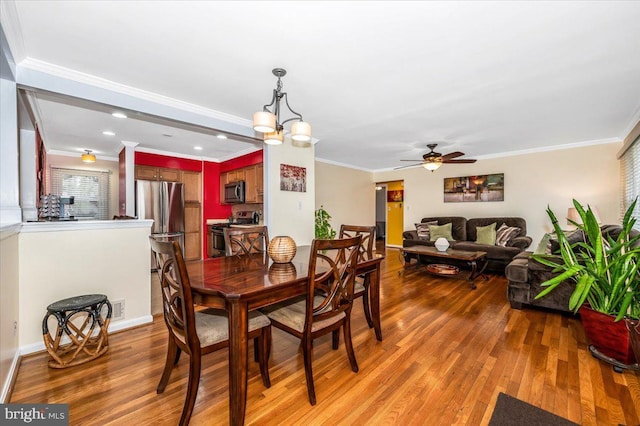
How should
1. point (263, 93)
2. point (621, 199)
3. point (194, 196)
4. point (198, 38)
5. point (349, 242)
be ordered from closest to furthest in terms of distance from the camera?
point (349, 242)
point (198, 38)
point (263, 93)
point (621, 199)
point (194, 196)

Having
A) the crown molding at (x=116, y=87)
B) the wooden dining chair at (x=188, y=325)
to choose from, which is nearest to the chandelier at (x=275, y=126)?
the wooden dining chair at (x=188, y=325)

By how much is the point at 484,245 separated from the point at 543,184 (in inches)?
66.5

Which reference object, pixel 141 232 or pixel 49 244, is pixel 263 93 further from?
pixel 49 244

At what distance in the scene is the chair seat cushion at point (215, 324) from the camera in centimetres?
153

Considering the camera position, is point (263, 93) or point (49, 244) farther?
point (263, 93)

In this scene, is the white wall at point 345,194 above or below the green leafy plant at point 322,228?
above

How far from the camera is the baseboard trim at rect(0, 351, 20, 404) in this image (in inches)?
63.7

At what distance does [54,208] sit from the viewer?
2.95 meters

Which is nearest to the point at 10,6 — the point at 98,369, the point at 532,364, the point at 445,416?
the point at 98,369

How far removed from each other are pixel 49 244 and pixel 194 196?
3.64 metres

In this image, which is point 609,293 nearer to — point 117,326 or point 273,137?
point 273,137

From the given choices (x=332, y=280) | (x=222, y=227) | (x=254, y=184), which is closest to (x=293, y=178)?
(x=254, y=184)

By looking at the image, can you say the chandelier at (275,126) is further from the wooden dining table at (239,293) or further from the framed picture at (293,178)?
the framed picture at (293,178)

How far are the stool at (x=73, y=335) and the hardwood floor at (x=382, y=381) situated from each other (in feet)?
0.26
